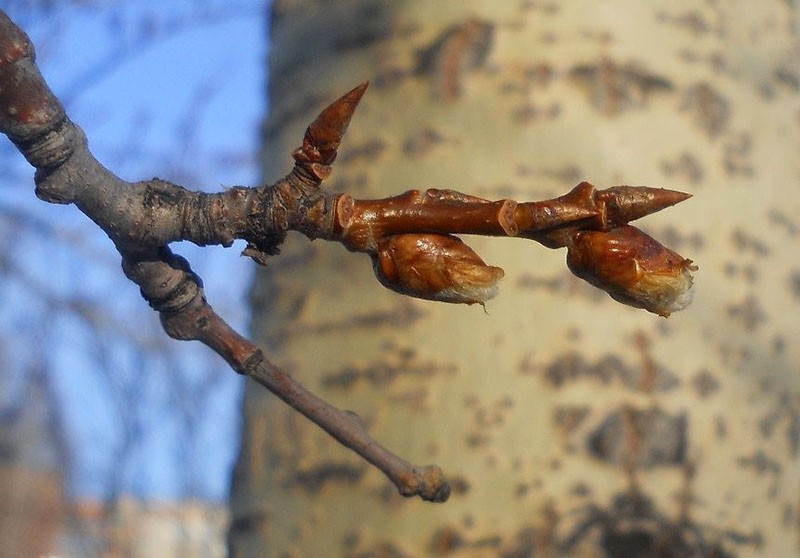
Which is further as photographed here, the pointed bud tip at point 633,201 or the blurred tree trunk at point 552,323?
the blurred tree trunk at point 552,323

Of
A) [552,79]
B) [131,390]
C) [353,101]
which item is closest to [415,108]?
[552,79]

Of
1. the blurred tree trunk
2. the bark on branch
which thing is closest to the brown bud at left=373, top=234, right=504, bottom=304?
the bark on branch

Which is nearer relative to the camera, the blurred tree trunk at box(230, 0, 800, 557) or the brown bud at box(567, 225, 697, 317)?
the brown bud at box(567, 225, 697, 317)

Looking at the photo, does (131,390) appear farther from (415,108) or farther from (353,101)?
(353,101)

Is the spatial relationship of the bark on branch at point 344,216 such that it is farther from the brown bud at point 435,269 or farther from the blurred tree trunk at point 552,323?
the blurred tree trunk at point 552,323

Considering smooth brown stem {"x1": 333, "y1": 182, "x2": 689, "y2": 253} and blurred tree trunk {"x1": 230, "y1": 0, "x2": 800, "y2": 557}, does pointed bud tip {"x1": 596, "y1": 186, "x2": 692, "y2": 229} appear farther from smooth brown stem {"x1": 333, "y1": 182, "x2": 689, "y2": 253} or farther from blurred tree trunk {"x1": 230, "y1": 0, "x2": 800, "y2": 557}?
blurred tree trunk {"x1": 230, "y1": 0, "x2": 800, "y2": 557}

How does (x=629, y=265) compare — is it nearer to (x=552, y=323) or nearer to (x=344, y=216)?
(x=344, y=216)

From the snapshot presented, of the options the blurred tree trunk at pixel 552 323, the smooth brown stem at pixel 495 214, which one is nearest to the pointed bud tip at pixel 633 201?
the smooth brown stem at pixel 495 214
